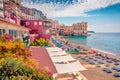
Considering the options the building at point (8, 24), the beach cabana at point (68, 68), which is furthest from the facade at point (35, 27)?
the beach cabana at point (68, 68)

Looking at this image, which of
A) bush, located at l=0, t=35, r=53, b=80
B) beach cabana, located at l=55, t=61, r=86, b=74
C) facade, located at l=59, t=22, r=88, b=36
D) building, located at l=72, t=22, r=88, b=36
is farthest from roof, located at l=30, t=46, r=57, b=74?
facade, located at l=59, t=22, r=88, b=36

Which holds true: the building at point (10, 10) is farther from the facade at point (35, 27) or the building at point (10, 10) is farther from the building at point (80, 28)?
the building at point (80, 28)

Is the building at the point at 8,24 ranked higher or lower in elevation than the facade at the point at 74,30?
higher

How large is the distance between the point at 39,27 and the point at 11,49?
29841 millimetres

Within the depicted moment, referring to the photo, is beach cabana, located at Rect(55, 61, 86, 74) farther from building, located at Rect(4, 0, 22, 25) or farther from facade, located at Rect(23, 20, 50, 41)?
facade, located at Rect(23, 20, 50, 41)

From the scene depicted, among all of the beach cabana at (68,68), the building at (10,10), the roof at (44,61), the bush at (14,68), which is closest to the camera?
the bush at (14,68)

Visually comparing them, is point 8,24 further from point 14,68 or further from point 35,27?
point 35,27

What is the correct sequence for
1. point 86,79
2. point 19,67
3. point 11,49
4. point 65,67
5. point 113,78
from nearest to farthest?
point 19,67, point 11,49, point 65,67, point 86,79, point 113,78

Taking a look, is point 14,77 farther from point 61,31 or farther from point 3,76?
→ point 61,31

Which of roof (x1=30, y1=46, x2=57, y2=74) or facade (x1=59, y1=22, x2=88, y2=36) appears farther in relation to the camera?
facade (x1=59, y1=22, x2=88, y2=36)

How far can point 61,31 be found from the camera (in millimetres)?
189875

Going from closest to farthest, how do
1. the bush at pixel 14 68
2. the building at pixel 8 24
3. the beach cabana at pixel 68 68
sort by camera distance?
1. the bush at pixel 14 68
2. the building at pixel 8 24
3. the beach cabana at pixel 68 68

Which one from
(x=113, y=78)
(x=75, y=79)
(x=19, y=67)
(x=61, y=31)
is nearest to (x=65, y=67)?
(x=75, y=79)

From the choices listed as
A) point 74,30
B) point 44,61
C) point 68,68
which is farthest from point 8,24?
point 74,30
